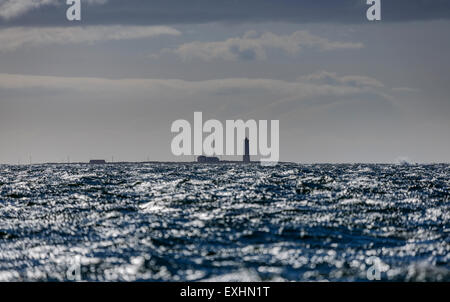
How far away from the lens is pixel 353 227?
28969 millimetres

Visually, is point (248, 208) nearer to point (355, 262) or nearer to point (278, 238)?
point (278, 238)

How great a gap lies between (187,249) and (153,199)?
22.4m

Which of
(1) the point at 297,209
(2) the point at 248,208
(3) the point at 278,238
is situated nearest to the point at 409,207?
(1) the point at 297,209

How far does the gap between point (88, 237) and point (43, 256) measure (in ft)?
14.0

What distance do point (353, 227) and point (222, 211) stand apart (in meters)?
9.24

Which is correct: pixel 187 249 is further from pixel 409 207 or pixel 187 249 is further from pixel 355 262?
pixel 409 207
